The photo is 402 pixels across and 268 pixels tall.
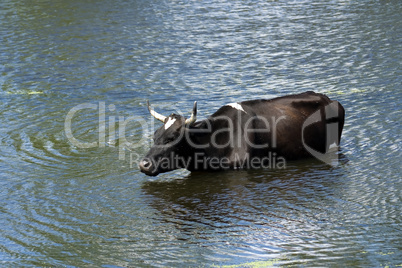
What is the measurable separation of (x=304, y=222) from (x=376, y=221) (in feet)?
2.45

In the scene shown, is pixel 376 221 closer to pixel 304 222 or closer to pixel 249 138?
pixel 304 222

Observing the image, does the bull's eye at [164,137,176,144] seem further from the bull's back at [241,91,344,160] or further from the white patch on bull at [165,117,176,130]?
the bull's back at [241,91,344,160]

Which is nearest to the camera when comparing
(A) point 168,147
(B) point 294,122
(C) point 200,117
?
(A) point 168,147

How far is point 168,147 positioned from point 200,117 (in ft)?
7.60

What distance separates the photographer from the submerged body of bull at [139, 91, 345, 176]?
9.76 meters

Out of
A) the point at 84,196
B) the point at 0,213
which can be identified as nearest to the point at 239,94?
the point at 84,196

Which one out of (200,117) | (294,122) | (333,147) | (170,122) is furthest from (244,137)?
(200,117)

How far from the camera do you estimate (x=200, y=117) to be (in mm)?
11938

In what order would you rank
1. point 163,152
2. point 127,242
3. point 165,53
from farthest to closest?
point 165,53 → point 163,152 → point 127,242

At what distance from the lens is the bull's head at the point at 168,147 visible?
31.4 feet

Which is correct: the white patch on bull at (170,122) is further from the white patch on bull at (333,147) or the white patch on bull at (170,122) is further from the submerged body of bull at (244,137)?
the white patch on bull at (333,147)

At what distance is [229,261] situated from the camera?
6.96 meters

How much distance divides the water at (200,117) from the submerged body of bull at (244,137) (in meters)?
0.24

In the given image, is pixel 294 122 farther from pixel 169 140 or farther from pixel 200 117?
pixel 200 117
